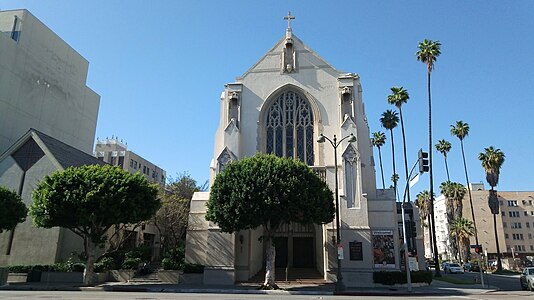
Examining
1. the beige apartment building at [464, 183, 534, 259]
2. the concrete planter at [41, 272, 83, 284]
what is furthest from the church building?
the beige apartment building at [464, 183, 534, 259]

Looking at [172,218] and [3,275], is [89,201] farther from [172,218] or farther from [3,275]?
[172,218]

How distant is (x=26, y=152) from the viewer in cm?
3338

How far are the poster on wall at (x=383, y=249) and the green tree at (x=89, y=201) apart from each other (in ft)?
55.6

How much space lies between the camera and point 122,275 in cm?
2916

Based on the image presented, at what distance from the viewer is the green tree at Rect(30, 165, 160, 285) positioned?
2388 cm

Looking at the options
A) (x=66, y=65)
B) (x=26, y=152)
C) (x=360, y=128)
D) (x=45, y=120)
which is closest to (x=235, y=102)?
(x=360, y=128)

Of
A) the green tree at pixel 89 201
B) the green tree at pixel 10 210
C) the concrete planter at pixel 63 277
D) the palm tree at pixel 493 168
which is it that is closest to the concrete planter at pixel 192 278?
the green tree at pixel 89 201

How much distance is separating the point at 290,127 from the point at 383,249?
12.2 m

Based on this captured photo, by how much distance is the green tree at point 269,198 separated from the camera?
23125mm

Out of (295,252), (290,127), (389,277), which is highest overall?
(290,127)

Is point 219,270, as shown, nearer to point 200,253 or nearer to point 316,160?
point 200,253

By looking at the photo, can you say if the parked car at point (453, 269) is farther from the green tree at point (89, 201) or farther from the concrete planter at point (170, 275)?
the green tree at point (89, 201)

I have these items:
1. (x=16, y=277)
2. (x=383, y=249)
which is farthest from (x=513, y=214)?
(x=16, y=277)

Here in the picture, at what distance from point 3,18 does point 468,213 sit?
3936 inches
